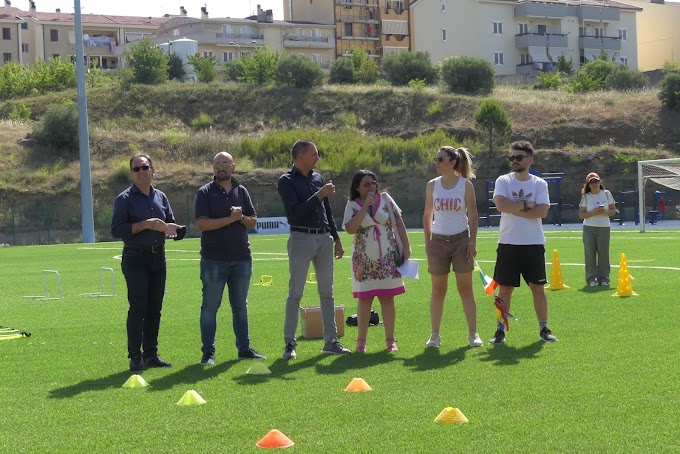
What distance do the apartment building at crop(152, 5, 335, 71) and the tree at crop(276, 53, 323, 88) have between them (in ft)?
120

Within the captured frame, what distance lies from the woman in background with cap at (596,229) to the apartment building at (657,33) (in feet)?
334

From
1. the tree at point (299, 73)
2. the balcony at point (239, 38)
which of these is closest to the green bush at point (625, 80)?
the tree at point (299, 73)

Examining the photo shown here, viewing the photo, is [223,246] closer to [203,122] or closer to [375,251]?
[375,251]

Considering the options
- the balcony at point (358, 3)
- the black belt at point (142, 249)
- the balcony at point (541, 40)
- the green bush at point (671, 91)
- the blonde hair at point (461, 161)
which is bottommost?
the black belt at point (142, 249)

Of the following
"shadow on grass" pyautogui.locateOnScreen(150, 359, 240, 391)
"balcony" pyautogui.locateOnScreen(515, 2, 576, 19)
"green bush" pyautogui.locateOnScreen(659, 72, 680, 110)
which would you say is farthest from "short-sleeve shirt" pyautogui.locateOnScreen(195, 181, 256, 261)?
"balcony" pyautogui.locateOnScreen(515, 2, 576, 19)

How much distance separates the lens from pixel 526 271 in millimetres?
10938

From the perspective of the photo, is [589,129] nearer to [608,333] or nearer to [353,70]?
[353,70]

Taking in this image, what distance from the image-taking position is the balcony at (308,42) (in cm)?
11981

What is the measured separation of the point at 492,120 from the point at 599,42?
152 feet

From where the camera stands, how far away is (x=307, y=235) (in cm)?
1041

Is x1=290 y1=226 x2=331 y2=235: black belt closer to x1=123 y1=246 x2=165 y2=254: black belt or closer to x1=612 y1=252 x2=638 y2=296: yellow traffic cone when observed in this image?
x1=123 y1=246 x2=165 y2=254: black belt

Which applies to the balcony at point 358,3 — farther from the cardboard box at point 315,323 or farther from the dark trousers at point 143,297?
the dark trousers at point 143,297

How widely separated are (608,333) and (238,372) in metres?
3.98

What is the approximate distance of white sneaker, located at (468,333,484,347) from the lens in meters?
10.7
